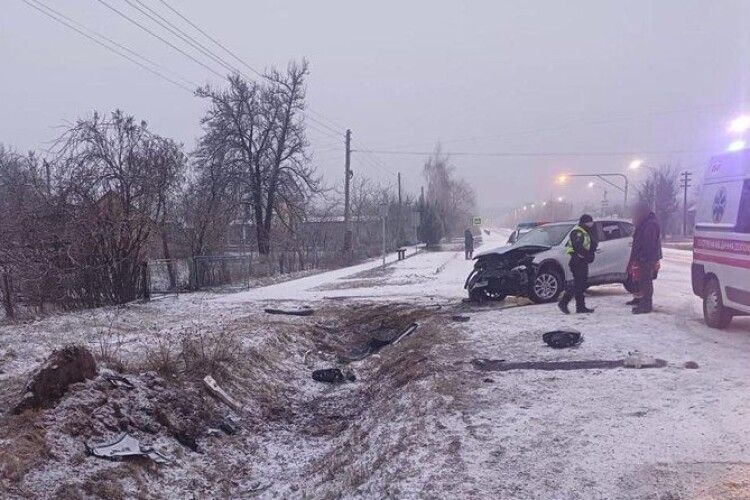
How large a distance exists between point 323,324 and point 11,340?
5.65 m

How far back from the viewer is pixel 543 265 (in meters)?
12.2

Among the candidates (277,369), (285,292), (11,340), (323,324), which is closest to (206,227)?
(285,292)

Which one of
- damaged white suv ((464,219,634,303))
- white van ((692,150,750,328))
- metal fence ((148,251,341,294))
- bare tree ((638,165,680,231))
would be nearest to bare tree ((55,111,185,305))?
metal fence ((148,251,341,294))

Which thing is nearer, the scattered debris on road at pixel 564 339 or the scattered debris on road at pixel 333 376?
the scattered debris on road at pixel 564 339

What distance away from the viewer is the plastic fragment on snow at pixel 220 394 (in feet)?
23.7

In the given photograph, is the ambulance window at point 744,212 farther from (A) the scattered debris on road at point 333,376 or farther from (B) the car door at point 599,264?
(A) the scattered debris on road at point 333,376

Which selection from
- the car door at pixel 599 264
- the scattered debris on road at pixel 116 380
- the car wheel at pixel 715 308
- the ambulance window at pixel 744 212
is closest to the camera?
the scattered debris on road at pixel 116 380

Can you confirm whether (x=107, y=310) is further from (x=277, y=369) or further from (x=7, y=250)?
(x=277, y=369)

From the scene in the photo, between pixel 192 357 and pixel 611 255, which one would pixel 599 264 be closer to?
pixel 611 255

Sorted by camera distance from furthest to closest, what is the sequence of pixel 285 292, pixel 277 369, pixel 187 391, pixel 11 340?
pixel 285 292
pixel 11 340
pixel 277 369
pixel 187 391

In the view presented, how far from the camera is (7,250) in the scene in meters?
15.1

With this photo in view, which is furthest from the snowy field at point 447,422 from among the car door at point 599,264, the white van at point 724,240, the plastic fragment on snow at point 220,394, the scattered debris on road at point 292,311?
the scattered debris on road at point 292,311

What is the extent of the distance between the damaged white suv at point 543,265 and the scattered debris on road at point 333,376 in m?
4.64

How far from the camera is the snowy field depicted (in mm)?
4496
